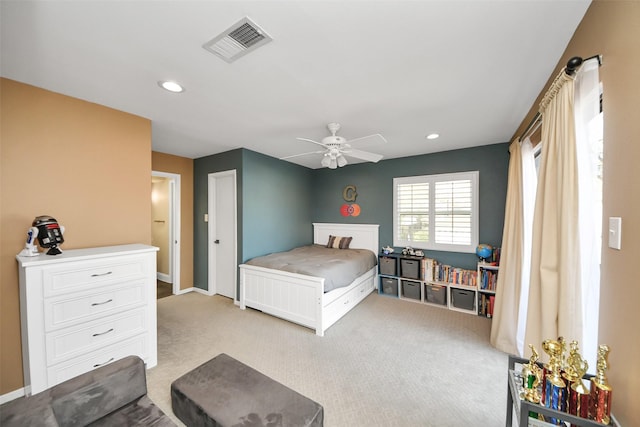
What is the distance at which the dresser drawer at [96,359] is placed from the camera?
1.82 metres

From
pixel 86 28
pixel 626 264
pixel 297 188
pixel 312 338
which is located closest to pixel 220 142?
pixel 297 188

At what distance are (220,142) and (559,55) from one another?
366 cm

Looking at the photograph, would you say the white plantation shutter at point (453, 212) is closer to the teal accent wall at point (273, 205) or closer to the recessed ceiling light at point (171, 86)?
the teal accent wall at point (273, 205)

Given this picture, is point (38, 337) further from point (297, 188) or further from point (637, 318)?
point (297, 188)

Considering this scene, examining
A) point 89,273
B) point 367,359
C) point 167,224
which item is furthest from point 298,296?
point 167,224

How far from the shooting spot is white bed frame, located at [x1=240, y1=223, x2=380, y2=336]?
298 centimetres

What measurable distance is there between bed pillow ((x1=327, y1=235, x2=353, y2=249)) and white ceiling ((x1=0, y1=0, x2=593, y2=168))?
8.69 feet

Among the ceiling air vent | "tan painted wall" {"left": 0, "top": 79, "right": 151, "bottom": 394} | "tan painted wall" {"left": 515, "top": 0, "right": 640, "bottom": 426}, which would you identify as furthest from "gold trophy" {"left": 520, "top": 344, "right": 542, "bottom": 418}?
"tan painted wall" {"left": 0, "top": 79, "right": 151, "bottom": 394}

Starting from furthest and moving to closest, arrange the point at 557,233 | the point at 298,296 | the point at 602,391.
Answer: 1. the point at 298,296
2. the point at 557,233
3. the point at 602,391

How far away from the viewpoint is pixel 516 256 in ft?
8.32

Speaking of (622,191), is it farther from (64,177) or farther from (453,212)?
(64,177)

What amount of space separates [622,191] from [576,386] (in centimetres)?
A: 84

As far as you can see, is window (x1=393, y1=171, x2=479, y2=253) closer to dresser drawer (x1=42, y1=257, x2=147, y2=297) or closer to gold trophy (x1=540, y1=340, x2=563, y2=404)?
gold trophy (x1=540, y1=340, x2=563, y2=404)

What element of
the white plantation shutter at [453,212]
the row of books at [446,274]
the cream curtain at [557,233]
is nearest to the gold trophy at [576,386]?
the cream curtain at [557,233]
